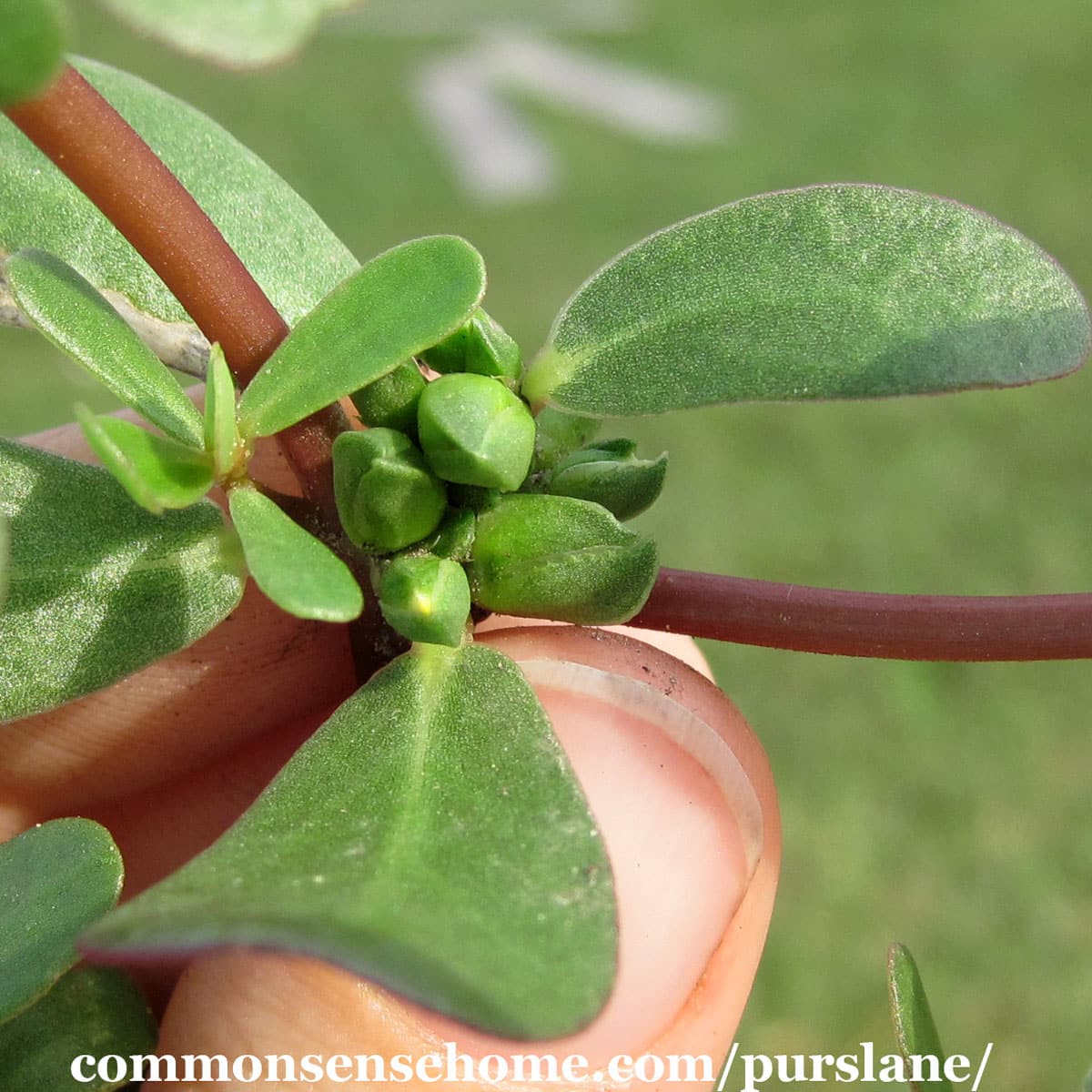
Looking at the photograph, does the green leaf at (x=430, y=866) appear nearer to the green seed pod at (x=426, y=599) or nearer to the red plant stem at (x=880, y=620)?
the green seed pod at (x=426, y=599)

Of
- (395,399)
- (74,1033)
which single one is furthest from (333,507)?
(74,1033)

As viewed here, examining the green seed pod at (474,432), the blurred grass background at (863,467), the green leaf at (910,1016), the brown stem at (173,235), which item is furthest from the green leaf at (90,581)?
the blurred grass background at (863,467)

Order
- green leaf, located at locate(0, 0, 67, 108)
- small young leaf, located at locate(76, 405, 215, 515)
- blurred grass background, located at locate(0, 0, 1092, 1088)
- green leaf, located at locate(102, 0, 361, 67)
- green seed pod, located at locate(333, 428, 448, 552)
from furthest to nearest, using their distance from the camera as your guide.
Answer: blurred grass background, located at locate(0, 0, 1092, 1088)
green seed pod, located at locate(333, 428, 448, 552)
green leaf, located at locate(102, 0, 361, 67)
small young leaf, located at locate(76, 405, 215, 515)
green leaf, located at locate(0, 0, 67, 108)

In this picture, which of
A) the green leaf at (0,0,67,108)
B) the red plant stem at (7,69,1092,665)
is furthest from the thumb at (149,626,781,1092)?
the green leaf at (0,0,67,108)

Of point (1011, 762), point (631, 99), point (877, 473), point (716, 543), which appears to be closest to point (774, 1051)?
point (1011, 762)

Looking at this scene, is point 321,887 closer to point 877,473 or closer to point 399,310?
point 399,310

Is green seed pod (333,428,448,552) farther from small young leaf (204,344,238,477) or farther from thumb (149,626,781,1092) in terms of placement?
thumb (149,626,781,1092)

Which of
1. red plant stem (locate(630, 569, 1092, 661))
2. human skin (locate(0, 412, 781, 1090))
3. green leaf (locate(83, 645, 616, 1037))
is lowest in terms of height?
human skin (locate(0, 412, 781, 1090))

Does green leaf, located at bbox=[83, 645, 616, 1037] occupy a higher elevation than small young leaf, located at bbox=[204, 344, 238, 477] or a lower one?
lower
